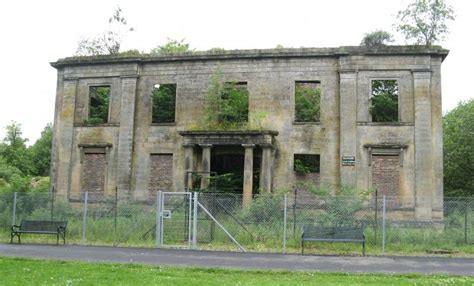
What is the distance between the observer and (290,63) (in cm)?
2536

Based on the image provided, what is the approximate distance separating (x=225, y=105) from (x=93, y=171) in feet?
27.0

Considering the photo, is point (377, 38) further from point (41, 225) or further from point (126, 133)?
point (41, 225)

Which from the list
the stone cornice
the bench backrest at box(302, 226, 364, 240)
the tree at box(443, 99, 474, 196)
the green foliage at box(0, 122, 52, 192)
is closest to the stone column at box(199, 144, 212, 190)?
the stone cornice

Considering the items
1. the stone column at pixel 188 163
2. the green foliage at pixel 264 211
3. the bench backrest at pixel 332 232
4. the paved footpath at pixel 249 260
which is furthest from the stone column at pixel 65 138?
the bench backrest at pixel 332 232

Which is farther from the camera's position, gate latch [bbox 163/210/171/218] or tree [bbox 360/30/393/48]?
tree [bbox 360/30/393/48]

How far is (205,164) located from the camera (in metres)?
24.1

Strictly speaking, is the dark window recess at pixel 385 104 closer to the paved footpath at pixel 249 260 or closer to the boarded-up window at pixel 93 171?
the paved footpath at pixel 249 260

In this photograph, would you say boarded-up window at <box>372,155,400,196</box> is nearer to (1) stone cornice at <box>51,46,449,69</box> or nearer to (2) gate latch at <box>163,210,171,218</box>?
(1) stone cornice at <box>51,46,449,69</box>

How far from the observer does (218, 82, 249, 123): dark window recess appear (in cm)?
2542

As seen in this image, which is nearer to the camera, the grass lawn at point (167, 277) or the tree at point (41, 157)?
the grass lawn at point (167, 277)

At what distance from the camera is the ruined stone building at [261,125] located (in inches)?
934

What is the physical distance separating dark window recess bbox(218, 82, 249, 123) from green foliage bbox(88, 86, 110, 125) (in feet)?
23.9

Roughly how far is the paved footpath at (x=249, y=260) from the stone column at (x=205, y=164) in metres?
7.16

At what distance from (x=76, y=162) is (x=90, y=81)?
15.0 ft
